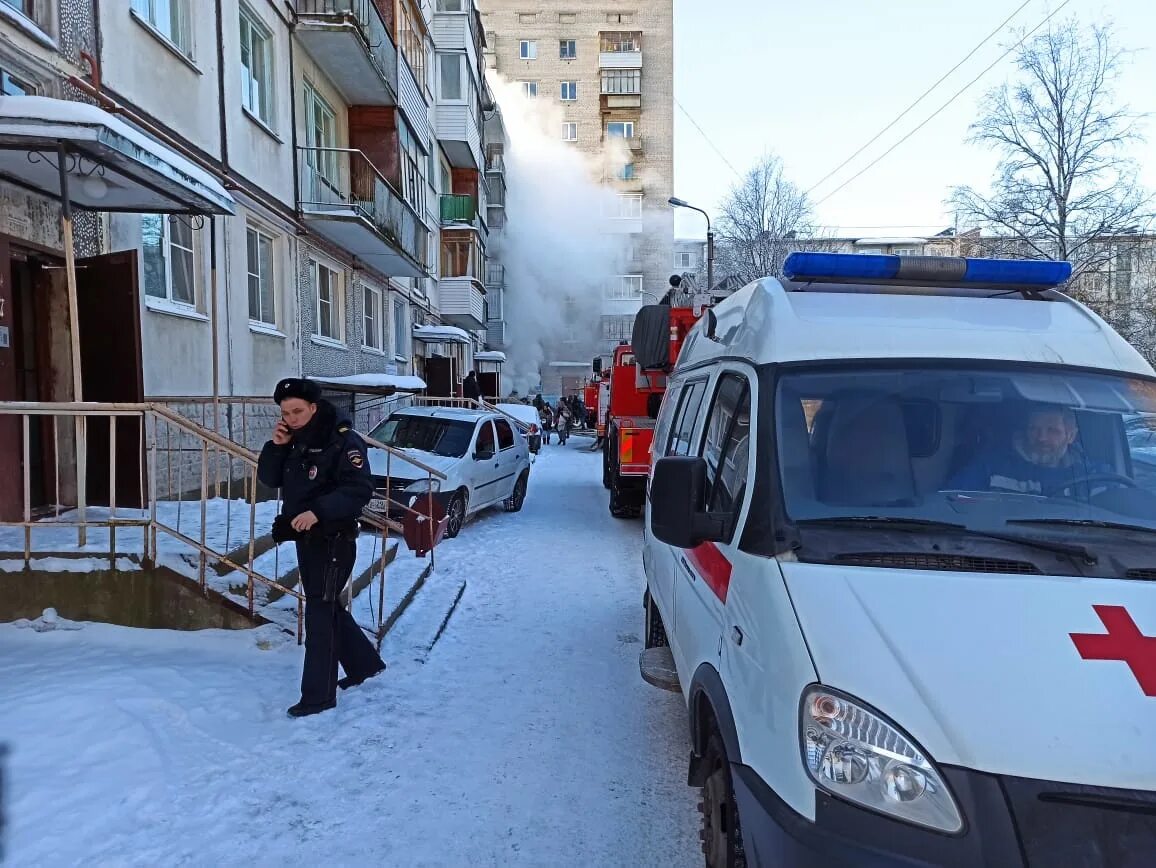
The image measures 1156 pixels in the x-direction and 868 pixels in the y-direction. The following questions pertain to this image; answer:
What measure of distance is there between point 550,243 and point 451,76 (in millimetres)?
22417

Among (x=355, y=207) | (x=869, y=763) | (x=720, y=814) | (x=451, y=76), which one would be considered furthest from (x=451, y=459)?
(x=451, y=76)

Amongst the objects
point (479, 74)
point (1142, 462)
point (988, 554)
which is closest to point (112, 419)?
point (988, 554)

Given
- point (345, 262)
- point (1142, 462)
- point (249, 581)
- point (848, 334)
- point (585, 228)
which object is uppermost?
point (585, 228)

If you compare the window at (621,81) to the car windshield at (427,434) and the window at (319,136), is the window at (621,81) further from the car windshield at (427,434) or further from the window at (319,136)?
the car windshield at (427,434)

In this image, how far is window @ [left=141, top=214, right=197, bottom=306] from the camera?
750 centimetres

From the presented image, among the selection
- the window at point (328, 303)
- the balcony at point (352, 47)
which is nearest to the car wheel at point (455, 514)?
the window at point (328, 303)

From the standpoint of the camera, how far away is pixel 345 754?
138 inches

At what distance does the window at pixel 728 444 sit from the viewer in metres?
2.60

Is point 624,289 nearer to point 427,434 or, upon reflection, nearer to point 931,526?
point 427,434

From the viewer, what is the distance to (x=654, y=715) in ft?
13.4

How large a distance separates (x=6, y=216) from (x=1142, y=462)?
283 inches

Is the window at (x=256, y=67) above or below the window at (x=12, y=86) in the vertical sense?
above

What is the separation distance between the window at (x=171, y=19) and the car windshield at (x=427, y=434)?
4846 mm

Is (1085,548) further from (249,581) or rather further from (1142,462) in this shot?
(249,581)
